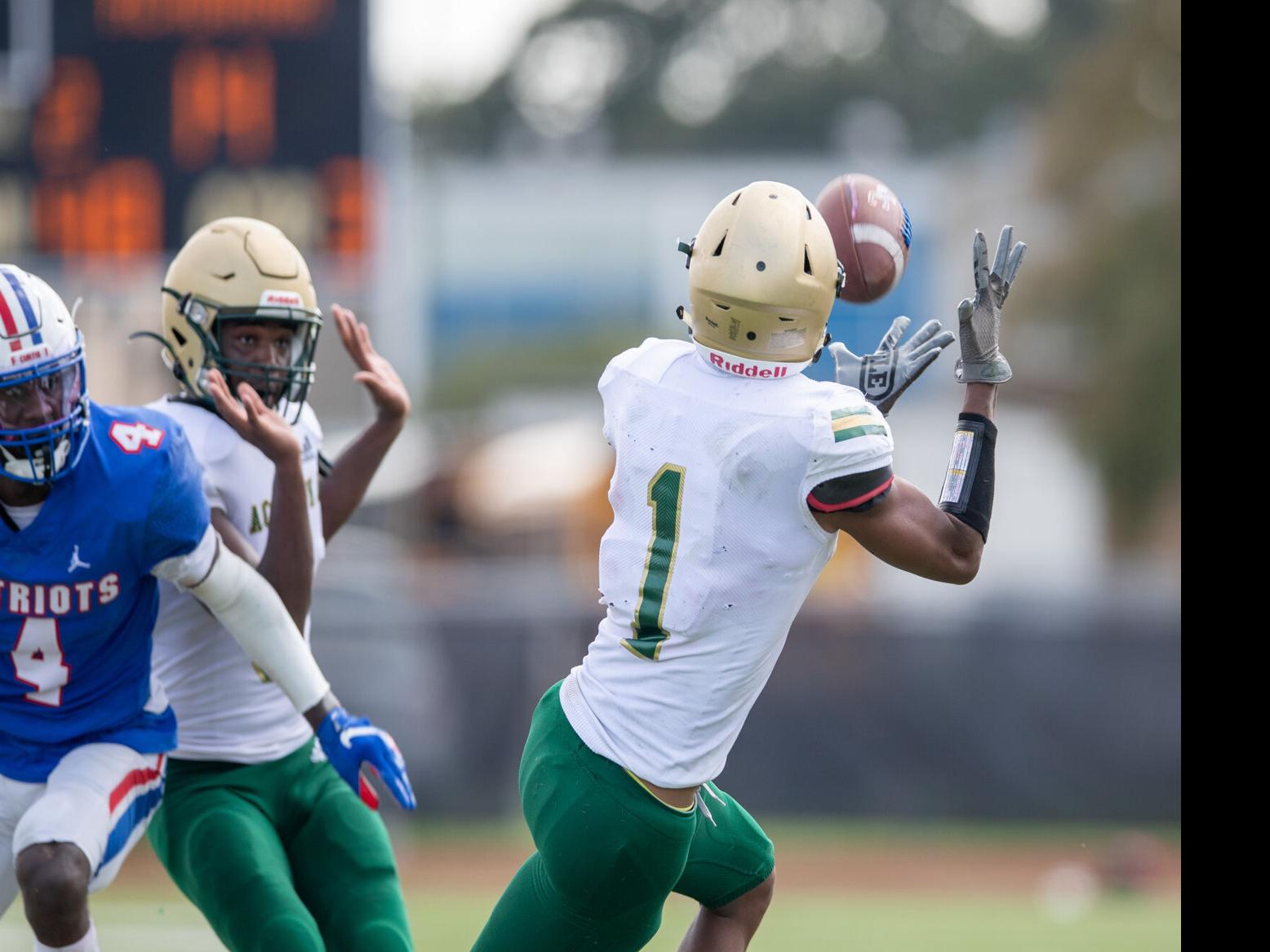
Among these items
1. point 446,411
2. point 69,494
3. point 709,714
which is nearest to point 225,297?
point 69,494

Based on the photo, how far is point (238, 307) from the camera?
4074 millimetres

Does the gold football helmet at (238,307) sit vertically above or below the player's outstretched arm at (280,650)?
above

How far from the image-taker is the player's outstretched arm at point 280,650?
361 centimetres

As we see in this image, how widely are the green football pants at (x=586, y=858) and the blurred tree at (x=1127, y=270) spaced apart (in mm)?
19968

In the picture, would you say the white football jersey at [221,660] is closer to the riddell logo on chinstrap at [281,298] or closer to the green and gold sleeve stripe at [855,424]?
the riddell logo on chinstrap at [281,298]

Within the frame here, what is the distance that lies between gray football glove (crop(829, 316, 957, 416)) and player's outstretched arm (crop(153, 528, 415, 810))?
1300 mm

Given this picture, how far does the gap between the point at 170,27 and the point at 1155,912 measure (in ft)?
27.3

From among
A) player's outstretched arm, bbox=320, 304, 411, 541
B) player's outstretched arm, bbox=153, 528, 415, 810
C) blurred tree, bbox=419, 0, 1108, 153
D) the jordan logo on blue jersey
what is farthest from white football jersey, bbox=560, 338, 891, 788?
blurred tree, bbox=419, 0, 1108, 153

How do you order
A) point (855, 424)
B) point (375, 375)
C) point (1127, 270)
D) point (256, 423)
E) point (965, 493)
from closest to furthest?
point (855, 424), point (965, 493), point (256, 423), point (375, 375), point (1127, 270)

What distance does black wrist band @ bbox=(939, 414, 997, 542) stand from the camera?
3385mm

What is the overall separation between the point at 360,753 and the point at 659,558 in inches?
33.5

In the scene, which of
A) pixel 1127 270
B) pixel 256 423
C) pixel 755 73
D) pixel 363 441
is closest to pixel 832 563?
pixel 1127 270

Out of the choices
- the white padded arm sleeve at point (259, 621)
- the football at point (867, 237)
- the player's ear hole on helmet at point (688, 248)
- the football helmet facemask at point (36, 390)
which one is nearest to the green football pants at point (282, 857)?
the white padded arm sleeve at point (259, 621)

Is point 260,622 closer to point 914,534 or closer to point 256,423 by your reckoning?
point 256,423
